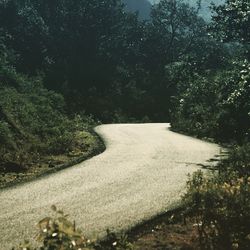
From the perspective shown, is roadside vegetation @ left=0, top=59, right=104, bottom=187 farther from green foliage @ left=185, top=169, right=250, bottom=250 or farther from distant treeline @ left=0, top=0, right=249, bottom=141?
distant treeline @ left=0, top=0, right=249, bottom=141

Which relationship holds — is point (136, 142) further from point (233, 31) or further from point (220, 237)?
point (220, 237)

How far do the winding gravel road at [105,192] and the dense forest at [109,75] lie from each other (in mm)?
2243

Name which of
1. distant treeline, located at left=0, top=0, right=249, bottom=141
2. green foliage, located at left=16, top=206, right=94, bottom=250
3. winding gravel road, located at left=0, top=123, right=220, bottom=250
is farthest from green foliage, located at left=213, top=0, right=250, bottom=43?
green foliage, located at left=16, top=206, right=94, bottom=250

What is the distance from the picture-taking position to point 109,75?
6638cm

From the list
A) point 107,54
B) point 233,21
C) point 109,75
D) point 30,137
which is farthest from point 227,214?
point 107,54

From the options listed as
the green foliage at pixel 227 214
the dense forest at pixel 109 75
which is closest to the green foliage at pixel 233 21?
the dense forest at pixel 109 75

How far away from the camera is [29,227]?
10.7 meters

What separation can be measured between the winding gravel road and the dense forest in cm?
224

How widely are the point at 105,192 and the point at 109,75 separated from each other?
52.8 metres

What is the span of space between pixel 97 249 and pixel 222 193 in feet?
8.79

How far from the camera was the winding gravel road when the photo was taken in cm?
1128

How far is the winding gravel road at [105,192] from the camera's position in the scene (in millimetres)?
11281

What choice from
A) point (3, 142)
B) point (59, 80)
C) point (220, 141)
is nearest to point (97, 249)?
point (3, 142)

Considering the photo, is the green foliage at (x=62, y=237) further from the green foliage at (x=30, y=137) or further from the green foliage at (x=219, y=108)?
the green foliage at (x=219, y=108)
